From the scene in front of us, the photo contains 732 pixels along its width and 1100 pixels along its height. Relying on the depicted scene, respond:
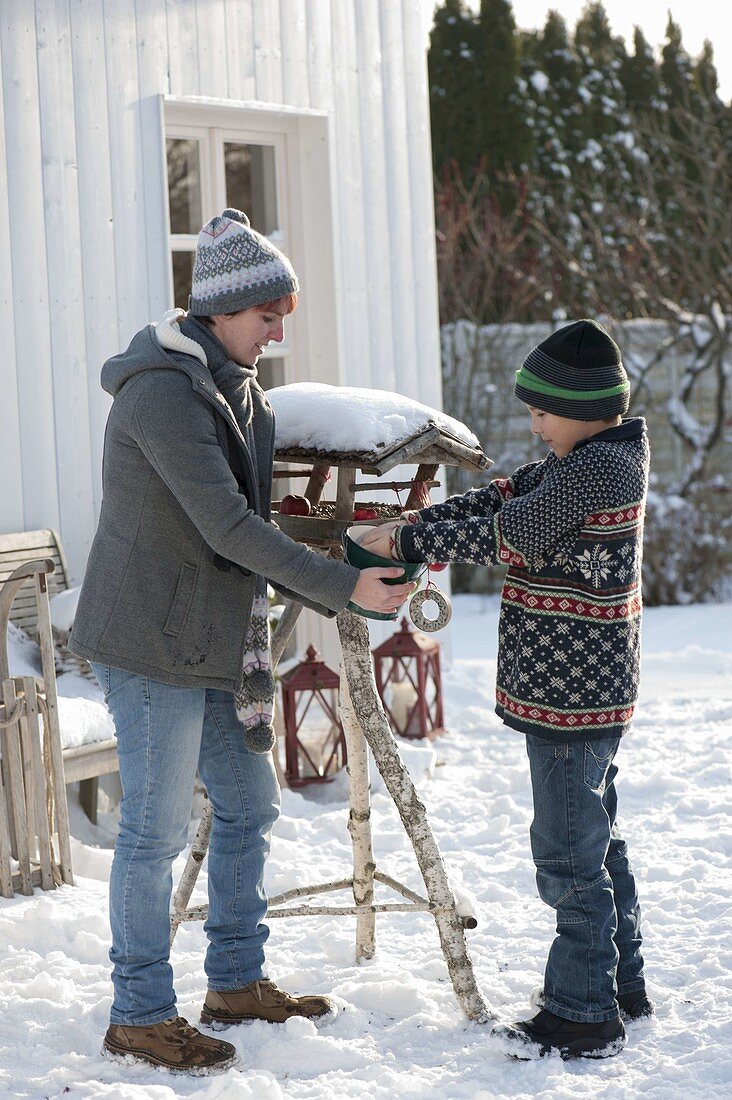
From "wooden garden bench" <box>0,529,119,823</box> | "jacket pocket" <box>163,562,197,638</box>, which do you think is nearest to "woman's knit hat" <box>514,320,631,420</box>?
"jacket pocket" <box>163,562,197,638</box>

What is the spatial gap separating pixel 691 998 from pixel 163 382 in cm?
199

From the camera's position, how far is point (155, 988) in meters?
3.00

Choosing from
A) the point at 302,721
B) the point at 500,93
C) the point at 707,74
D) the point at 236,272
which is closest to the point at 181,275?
the point at 302,721

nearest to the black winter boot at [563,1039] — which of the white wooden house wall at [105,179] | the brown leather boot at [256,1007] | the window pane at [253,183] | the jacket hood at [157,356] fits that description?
the brown leather boot at [256,1007]

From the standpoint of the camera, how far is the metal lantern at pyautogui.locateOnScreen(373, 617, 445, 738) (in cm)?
611

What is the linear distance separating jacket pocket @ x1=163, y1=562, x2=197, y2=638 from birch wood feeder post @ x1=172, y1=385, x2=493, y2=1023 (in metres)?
0.50

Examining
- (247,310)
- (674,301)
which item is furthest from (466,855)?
(674,301)

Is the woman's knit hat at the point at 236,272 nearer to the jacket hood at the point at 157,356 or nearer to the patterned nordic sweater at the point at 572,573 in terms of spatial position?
the jacket hood at the point at 157,356

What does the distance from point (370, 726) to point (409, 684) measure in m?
3.12

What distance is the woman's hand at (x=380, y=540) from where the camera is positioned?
10.2 feet

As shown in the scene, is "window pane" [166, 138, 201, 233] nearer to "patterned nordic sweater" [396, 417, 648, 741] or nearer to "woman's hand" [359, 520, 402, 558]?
"woman's hand" [359, 520, 402, 558]

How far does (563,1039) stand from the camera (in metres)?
3.06

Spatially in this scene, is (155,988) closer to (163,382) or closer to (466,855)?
(163,382)

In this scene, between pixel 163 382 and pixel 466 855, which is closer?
pixel 163 382
